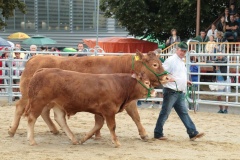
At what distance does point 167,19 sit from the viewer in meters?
23.7

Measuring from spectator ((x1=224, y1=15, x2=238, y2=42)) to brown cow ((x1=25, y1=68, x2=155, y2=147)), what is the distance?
10916 mm

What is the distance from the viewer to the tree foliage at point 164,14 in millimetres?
23516

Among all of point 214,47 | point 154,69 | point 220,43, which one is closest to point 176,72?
point 154,69

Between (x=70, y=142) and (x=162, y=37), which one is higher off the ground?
(x=162, y=37)

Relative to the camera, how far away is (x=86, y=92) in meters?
9.60

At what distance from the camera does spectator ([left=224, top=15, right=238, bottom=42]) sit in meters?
20.1

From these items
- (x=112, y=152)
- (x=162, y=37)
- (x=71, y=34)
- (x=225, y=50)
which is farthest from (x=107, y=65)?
(x=71, y=34)

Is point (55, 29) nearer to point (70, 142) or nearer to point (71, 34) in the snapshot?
point (71, 34)

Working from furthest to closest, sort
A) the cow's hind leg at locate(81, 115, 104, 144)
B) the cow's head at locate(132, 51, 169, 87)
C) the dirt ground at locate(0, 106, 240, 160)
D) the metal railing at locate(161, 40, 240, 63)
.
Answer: the metal railing at locate(161, 40, 240, 63)
the cow's head at locate(132, 51, 169, 87)
the cow's hind leg at locate(81, 115, 104, 144)
the dirt ground at locate(0, 106, 240, 160)

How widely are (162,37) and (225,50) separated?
646 centimetres

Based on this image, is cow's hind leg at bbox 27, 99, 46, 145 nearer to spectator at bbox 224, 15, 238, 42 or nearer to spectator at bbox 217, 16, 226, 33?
spectator at bbox 224, 15, 238, 42

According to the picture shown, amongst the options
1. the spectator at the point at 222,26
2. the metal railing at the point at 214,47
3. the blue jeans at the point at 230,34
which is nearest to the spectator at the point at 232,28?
the blue jeans at the point at 230,34

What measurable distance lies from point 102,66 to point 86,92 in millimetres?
1236

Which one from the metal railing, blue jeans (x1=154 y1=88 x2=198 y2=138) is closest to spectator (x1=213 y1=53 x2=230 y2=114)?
the metal railing
